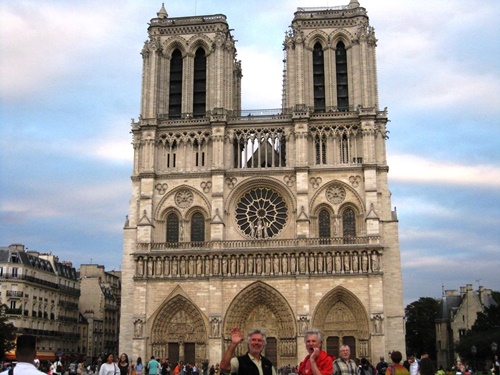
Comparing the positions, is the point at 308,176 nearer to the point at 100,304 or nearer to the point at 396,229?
the point at 396,229

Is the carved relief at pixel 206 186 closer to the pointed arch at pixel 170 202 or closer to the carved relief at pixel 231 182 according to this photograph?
the pointed arch at pixel 170 202

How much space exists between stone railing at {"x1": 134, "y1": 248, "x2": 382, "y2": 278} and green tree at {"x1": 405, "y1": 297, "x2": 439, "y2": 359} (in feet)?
73.2

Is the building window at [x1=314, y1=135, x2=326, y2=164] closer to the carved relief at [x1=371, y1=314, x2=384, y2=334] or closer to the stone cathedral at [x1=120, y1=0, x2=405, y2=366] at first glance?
the stone cathedral at [x1=120, y1=0, x2=405, y2=366]

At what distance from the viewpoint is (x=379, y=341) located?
34.5 meters

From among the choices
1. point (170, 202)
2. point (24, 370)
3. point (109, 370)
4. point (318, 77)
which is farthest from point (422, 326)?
Answer: point (24, 370)

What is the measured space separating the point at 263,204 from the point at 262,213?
0.54m

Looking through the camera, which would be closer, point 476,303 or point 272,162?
point 272,162

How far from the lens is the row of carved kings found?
35844mm

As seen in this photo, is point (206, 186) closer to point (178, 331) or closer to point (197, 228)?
point (197, 228)

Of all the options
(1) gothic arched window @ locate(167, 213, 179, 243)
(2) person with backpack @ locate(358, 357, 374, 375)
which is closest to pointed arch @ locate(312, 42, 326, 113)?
(1) gothic arched window @ locate(167, 213, 179, 243)

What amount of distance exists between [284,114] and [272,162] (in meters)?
2.93

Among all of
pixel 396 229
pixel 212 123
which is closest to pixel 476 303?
pixel 396 229

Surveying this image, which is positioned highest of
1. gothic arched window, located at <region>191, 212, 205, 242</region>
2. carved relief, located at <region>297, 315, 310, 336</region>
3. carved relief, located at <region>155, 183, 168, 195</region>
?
carved relief, located at <region>155, 183, 168, 195</region>

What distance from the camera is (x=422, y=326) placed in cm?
5666
